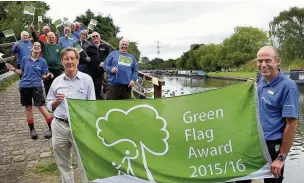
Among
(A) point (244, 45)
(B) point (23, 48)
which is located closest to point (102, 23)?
(B) point (23, 48)

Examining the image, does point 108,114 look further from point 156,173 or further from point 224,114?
point 224,114

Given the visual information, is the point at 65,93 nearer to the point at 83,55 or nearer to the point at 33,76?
the point at 33,76

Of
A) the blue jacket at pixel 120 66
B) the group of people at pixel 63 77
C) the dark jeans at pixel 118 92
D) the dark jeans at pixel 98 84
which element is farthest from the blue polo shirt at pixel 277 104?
the dark jeans at pixel 98 84

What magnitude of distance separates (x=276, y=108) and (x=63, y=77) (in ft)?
8.60

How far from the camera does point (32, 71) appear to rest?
295 inches

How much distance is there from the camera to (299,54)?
63.0m

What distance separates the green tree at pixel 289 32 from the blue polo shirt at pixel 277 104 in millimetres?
63690

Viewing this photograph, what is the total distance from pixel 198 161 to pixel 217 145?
→ 0.97 feet

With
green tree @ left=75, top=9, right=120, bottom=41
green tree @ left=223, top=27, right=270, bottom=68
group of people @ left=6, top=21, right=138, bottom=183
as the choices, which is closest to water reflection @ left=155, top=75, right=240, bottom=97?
green tree @ left=75, top=9, right=120, bottom=41

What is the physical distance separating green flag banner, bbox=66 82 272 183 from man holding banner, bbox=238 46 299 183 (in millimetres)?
141

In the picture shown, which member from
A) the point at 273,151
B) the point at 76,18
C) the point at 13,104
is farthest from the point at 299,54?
the point at 273,151

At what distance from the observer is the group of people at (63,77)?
4547mm

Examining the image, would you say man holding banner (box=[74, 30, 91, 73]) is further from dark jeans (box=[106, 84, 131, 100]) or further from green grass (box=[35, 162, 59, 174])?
green grass (box=[35, 162, 59, 174])

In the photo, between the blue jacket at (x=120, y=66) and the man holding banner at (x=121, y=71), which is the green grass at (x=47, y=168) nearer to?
the man holding banner at (x=121, y=71)
